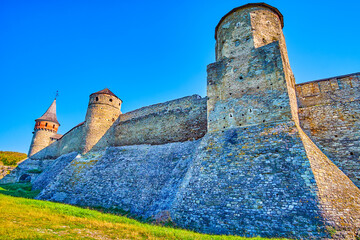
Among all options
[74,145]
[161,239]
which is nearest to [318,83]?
[161,239]

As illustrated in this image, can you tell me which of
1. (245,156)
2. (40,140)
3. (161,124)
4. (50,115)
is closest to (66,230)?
(245,156)

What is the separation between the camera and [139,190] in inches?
447

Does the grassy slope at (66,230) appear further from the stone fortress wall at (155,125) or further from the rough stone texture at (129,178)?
the stone fortress wall at (155,125)

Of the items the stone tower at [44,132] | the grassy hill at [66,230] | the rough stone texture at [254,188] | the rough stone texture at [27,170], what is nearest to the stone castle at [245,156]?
the rough stone texture at [254,188]

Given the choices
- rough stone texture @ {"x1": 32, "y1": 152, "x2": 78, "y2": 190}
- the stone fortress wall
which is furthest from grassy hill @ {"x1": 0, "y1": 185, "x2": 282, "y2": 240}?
rough stone texture @ {"x1": 32, "y1": 152, "x2": 78, "y2": 190}

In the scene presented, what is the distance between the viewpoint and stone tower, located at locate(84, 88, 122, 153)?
17.9 m

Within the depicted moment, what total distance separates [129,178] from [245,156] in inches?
303

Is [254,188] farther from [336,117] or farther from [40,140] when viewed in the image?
[40,140]

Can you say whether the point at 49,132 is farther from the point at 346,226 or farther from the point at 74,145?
the point at 346,226

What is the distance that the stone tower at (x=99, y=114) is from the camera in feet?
58.6

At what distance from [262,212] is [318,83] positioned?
326 inches

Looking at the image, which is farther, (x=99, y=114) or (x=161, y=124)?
(x=99, y=114)

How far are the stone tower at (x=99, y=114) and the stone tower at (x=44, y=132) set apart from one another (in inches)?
719

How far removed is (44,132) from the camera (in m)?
32.7
